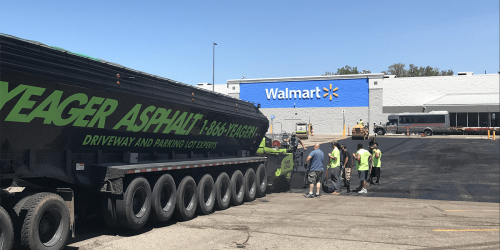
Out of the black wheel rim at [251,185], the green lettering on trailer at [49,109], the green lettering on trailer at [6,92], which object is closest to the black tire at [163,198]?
the green lettering on trailer at [49,109]

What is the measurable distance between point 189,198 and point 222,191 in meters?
1.87

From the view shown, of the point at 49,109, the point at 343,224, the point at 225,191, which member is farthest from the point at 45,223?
the point at 225,191

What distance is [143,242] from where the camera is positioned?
311 inches

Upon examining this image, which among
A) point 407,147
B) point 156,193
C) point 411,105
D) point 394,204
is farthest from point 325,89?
point 156,193

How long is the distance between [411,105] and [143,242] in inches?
1945

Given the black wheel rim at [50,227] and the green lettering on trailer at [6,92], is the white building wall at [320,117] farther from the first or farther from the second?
the green lettering on trailer at [6,92]

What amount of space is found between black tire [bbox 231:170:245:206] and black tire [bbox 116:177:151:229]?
13.4 feet

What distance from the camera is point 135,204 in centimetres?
885

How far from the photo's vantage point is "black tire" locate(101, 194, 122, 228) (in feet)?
27.0

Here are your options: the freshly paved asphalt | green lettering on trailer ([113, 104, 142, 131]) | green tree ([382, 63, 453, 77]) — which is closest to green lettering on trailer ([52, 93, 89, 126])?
green lettering on trailer ([113, 104, 142, 131])

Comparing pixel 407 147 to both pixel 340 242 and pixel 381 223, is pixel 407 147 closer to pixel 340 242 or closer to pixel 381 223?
pixel 381 223

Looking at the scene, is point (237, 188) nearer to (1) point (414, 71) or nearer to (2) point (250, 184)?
(2) point (250, 184)

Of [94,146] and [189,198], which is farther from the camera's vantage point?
[189,198]

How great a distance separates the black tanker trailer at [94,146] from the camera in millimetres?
6355
